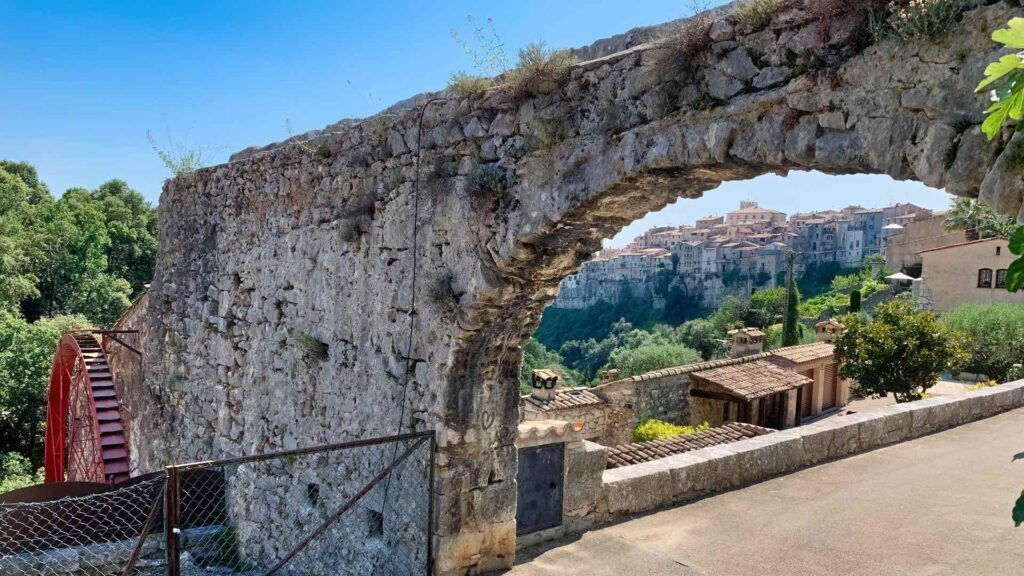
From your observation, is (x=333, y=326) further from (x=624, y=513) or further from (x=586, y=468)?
(x=624, y=513)

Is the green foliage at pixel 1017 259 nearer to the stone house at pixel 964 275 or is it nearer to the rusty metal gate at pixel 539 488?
the rusty metal gate at pixel 539 488

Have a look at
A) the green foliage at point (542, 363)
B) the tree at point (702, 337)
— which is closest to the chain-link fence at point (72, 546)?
the green foliage at point (542, 363)

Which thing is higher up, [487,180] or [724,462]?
[487,180]

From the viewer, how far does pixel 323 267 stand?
6.28 m

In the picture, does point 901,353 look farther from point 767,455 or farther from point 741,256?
point 741,256

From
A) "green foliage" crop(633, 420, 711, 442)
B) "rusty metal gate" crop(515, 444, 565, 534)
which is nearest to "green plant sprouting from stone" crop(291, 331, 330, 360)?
"rusty metal gate" crop(515, 444, 565, 534)

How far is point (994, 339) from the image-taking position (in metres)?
20.0

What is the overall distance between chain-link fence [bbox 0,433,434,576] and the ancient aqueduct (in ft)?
0.72

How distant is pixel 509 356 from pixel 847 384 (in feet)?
66.6

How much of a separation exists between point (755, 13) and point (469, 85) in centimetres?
207

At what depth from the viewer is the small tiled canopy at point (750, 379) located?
655 inches

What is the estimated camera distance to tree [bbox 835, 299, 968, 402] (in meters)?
15.4

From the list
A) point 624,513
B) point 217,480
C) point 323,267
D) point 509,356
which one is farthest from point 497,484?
point 217,480

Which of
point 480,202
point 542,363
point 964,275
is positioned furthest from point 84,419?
point 542,363
